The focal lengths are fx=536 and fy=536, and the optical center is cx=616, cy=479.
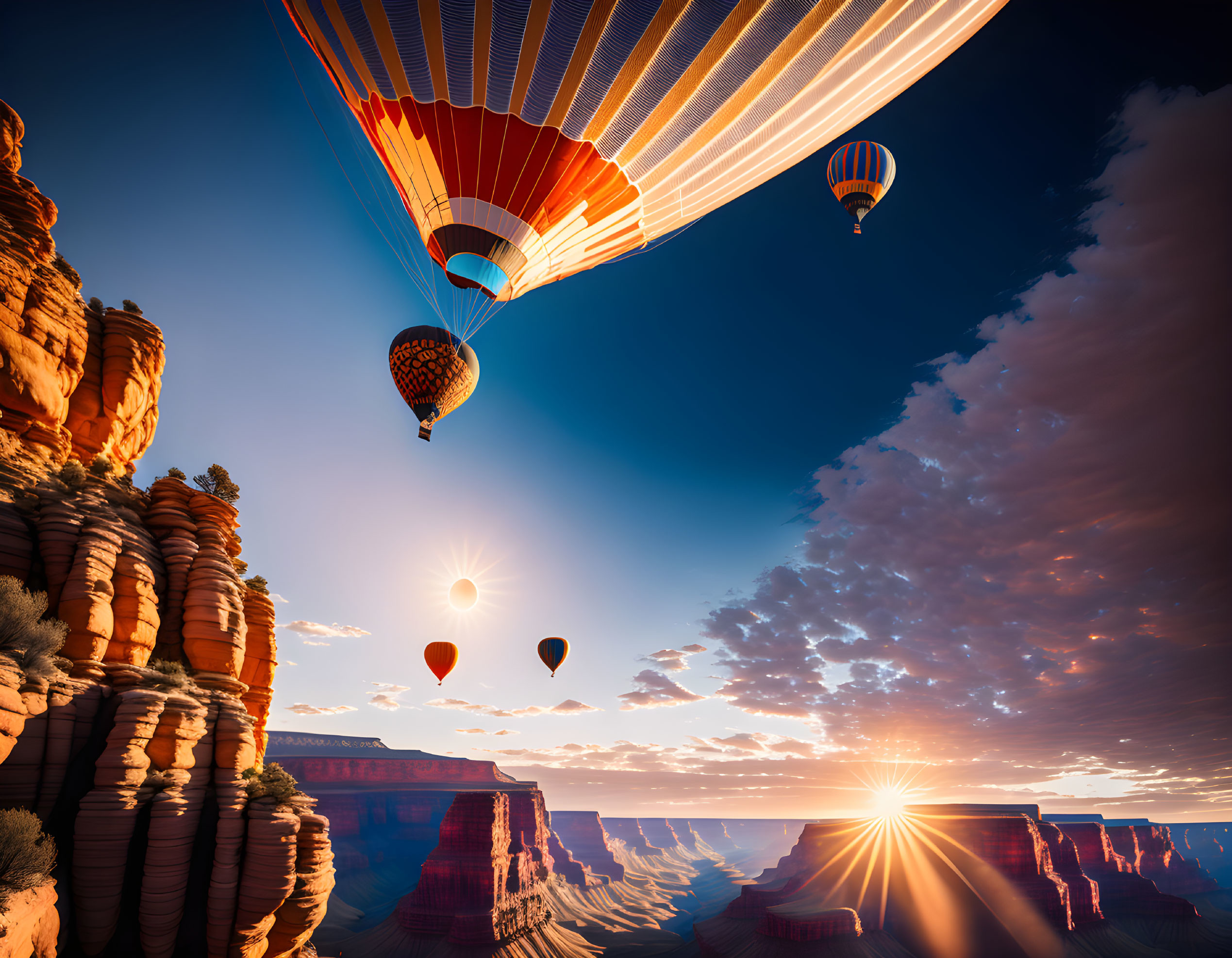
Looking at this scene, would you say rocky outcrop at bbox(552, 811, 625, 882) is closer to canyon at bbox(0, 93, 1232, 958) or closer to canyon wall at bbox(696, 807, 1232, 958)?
canyon wall at bbox(696, 807, 1232, 958)

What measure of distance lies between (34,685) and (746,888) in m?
119

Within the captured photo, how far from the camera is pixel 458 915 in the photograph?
70375mm

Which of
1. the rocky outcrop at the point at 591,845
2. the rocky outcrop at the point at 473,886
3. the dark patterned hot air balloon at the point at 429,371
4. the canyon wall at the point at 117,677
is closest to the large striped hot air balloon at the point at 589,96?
the dark patterned hot air balloon at the point at 429,371

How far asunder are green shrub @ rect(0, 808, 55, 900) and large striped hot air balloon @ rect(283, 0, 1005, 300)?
21.6 m

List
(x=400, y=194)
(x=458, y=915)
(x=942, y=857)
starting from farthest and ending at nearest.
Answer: (x=942, y=857), (x=458, y=915), (x=400, y=194)

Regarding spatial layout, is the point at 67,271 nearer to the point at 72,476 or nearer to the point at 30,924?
the point at 72,476

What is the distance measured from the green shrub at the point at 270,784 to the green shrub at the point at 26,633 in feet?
22.2

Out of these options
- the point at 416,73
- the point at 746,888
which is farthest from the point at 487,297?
the point at 746,888

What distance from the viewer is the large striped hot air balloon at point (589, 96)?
1859 cm

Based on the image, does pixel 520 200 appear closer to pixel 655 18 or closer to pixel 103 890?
pixel 655 18

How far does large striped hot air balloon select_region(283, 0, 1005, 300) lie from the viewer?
1859 cm

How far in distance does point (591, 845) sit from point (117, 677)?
704 feet

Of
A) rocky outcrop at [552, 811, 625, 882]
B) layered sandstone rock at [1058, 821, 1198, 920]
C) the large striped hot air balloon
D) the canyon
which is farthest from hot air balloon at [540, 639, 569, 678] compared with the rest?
rocky outcrop at [552, 811, 625, 882]

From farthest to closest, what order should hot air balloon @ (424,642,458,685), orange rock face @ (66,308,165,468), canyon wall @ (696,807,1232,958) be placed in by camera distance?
canyon wall @ (696,807,1232,958), hot air balloon @ (424,642,458,685), orange rock face @ (66,308,165,468)
